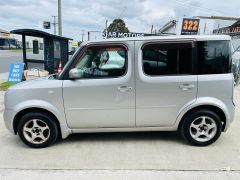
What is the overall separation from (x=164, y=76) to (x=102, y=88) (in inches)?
41.9

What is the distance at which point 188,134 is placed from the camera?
4.24 metres

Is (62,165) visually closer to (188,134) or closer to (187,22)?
(188,134)

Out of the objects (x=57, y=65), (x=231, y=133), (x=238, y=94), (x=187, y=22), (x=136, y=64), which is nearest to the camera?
(x=136, y=64)

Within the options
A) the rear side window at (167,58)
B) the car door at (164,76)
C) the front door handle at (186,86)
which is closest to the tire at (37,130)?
the car door at (164,76)

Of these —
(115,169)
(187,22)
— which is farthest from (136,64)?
(187,22)

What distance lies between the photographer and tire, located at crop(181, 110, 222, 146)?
4.21 meters

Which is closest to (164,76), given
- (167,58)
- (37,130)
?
(167,58)

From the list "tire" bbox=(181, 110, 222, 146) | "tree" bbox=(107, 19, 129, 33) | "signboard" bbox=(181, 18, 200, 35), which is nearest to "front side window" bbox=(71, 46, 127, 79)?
"tire" bbox=(181, 110, 222, 146)

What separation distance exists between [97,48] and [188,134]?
2.16 metres

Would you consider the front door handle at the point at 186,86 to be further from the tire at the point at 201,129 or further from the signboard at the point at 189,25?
the signboard at the point at 189,25

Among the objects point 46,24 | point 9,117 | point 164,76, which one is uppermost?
point 46,24

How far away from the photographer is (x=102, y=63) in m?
4.19

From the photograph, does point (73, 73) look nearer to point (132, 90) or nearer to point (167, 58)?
point (132, 90)

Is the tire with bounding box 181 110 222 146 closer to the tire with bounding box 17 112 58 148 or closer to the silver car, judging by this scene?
the silver car
